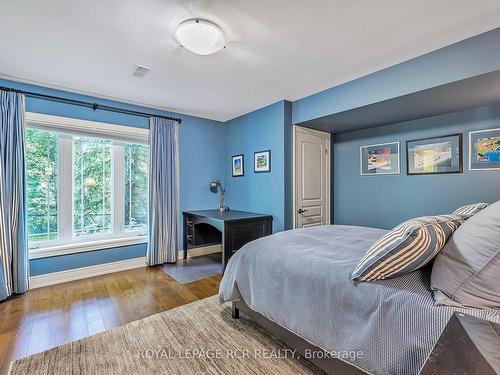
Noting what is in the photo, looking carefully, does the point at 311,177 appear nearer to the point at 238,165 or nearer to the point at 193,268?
the point at 238,165

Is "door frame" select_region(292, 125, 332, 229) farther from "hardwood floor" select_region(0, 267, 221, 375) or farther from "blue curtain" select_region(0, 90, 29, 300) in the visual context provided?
"blue curtain" select_region(0, 90, 29, 300)

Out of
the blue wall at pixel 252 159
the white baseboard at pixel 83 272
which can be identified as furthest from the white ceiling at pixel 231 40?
the white baseboard at pixel 83 272

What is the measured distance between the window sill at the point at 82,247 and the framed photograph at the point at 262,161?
1.93 meters

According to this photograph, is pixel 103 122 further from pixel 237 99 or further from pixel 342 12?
pixel 342 12

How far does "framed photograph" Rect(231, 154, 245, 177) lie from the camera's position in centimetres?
400

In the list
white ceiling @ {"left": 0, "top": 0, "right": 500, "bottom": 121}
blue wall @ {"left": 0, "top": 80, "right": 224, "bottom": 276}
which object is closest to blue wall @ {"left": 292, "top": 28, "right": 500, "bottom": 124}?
white ceiling @ {"left": 0, "top": 0, "right": 500, "bottom": 121}

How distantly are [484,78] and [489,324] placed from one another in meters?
2.09

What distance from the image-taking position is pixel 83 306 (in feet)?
7.74

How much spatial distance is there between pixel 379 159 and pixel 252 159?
1785 millimetres

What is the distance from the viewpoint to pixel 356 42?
200 centimetres

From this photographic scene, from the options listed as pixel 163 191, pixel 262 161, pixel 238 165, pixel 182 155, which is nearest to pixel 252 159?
pixel 262 161

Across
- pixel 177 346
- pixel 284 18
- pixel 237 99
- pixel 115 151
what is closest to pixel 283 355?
pixel 177 346

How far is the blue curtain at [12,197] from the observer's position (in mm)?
2512

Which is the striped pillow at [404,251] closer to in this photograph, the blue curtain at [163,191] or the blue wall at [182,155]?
the blue curtain at [163,191]
